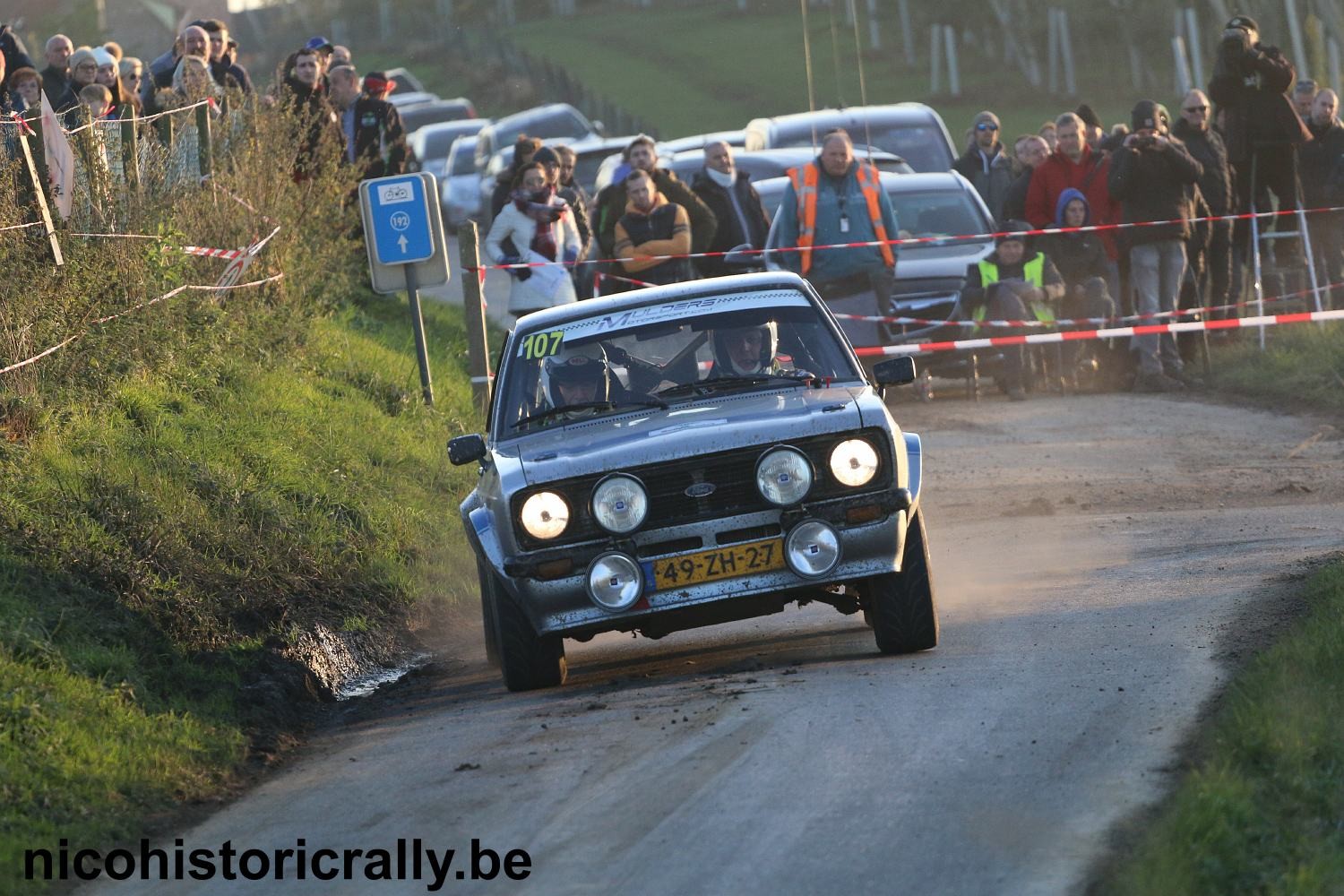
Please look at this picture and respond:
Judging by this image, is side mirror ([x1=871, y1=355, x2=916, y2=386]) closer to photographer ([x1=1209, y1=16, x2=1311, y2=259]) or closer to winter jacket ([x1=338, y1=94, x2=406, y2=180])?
winter jacket ([x1=338, y1=94, x2=406, y2=180])

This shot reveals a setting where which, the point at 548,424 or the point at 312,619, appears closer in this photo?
the point at 548,424

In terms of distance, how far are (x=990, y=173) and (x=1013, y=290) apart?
328 cm

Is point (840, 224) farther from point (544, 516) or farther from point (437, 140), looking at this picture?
point (437, 140)

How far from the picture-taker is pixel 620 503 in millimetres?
8523

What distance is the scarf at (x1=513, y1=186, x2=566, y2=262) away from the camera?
18312 millimetres

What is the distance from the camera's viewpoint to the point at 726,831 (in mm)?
6363

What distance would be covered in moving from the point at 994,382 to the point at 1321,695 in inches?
535

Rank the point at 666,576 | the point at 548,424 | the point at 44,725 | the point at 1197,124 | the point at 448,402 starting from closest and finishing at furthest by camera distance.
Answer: the point at 44,725 → the point at 666,576 → the point at 548,424 → the point at 448,402 → the point at 1197,124

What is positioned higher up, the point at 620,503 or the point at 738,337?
the point at 738,337

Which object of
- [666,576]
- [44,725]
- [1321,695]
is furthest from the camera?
[666,576]

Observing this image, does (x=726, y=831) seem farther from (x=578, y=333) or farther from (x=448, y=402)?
(x=448, y=402)

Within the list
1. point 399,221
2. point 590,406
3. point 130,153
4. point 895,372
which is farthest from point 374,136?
point 895,372

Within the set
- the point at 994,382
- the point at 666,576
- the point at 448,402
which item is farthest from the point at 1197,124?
the point at 666,576

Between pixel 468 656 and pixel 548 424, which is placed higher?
pixel 548 424
